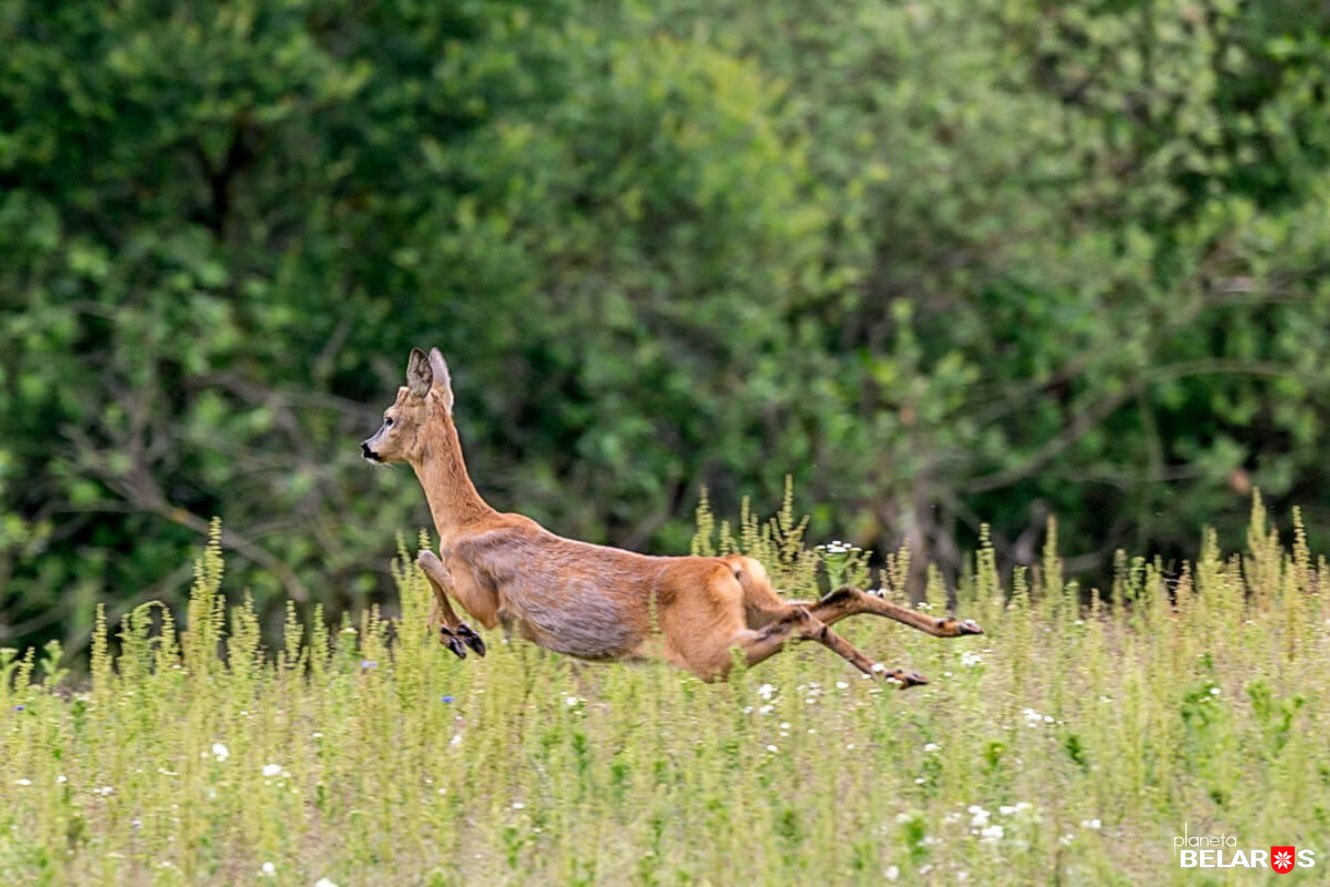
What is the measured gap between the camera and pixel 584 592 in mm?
7145

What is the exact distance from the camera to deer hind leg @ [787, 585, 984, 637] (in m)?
6.71

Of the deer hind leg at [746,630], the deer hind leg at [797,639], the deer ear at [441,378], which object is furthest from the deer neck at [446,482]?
the deer hind leg at [797,639]

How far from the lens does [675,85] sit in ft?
47.8

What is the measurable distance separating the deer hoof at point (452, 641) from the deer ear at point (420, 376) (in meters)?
1.19

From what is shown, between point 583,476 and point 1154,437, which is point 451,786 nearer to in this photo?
point 583,476

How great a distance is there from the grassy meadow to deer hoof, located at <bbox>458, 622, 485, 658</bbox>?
49mm

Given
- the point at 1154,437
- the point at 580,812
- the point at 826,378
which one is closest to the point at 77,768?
the point at 580,812

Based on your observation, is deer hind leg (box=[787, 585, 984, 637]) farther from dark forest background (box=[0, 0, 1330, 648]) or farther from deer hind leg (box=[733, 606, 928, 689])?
dark forest background (box=[0, 0, 1330, 648])

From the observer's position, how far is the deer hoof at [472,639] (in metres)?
7.19

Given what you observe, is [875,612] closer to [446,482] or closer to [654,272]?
[446,482]

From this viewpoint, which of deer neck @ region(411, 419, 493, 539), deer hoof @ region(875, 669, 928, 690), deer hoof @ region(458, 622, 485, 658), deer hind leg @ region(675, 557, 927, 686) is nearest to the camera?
deer hoof @ region(875, 669, 928, 690)

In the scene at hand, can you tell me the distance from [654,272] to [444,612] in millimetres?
7579

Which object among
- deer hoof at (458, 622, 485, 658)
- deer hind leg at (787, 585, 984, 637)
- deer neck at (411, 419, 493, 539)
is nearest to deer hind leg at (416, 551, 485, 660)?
deer hoof at (458, 622, 485, 658)

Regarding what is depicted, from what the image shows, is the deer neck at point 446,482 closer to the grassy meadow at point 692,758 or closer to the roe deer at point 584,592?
the roe deer at point 584,592
